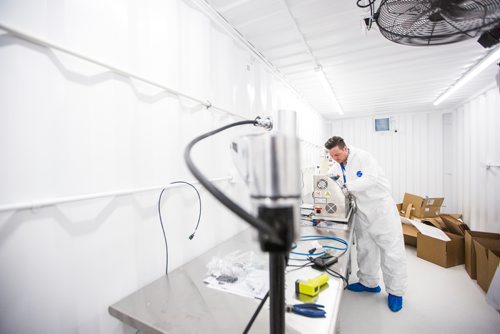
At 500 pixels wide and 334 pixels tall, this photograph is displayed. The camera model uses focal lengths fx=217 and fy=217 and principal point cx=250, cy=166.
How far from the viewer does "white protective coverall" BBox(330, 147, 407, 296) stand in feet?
6.79

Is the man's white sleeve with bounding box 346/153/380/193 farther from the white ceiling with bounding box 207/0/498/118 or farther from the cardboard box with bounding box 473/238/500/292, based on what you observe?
the cardboard box with bounding box 473/238/500/292

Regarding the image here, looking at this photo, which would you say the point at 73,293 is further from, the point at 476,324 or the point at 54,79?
the point at 476,324

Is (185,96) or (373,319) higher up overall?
(185,96)

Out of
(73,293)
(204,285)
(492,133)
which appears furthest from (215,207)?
(492,133)

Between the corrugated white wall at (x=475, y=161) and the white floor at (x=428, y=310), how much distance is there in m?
1.56

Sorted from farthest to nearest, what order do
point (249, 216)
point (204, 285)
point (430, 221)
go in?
point (430, 221)
point (204, 285)
point (249, 216)

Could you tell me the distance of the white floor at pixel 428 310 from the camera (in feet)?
6.18

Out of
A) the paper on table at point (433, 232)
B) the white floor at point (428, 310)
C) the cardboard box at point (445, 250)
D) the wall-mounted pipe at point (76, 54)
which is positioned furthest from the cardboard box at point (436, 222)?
the wall-mounted pipe at point (76, 54)

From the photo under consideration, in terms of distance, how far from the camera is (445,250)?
2850mm

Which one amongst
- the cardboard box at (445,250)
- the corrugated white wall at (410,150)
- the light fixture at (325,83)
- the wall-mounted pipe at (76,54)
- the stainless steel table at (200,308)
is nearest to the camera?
the wall-mounted pipe at (76,54)

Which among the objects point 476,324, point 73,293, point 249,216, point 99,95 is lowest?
point 476,324

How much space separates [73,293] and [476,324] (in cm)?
303

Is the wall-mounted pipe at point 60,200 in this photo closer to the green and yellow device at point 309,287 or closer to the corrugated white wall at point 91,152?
the corrugated white wall at point 91,152

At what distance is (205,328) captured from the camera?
788mm
